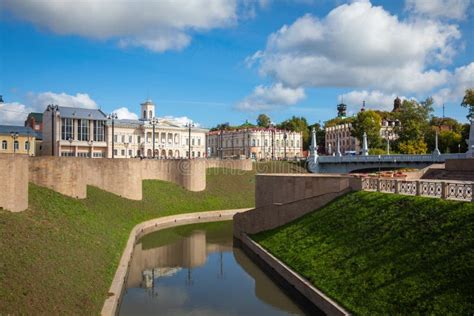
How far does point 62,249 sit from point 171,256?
11285mm

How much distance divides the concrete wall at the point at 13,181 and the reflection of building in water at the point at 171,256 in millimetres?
7446

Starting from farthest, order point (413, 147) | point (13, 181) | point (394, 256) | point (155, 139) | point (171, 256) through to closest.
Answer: point (155, 139) → point (413, 147) → point (171, 256) → point (13, 181) → point (394, 256)

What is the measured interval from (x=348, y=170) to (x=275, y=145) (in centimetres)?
4794

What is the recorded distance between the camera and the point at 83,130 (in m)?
69.6

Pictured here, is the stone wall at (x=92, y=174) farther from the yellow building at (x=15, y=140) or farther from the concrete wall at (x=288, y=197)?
the yellow building at (x=15, y=140)

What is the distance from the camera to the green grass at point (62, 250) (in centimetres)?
1482

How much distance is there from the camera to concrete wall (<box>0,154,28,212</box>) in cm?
2198

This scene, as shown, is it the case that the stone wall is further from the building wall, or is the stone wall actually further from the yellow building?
the building wall

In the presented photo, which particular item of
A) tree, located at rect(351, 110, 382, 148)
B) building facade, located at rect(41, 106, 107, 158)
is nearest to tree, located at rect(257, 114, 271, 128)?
tree, located at rect(351, 110, 382, 148)

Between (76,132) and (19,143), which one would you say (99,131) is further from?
(19,143)

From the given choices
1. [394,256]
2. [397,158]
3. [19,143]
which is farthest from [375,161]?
[19,143]

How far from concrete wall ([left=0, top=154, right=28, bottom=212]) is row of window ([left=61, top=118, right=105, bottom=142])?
1826 inches

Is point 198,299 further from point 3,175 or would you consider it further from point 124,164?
point 124,164

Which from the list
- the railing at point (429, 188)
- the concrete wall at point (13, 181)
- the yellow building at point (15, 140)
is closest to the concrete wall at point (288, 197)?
the railing at point (429, 188)
